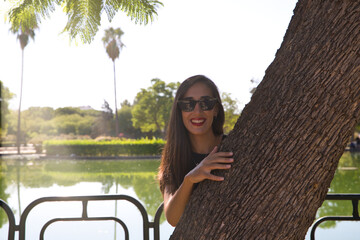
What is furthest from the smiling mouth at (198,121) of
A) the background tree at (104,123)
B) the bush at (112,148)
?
the background tree at (104,123)

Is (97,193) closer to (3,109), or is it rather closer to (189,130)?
(189,130)

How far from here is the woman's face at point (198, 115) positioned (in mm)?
1934

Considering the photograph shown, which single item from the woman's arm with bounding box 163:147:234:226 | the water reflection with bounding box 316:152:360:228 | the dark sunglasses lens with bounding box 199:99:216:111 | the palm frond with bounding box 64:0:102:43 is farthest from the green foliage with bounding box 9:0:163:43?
the water reflection with bounding box 316:152:360:228

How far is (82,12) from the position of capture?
3.20 metres

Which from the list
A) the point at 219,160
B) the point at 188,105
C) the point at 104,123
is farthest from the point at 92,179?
the point at 104,123

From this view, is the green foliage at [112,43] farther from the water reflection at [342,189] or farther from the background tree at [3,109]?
the water reflection at [342,189]

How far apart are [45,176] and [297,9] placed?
1378cm

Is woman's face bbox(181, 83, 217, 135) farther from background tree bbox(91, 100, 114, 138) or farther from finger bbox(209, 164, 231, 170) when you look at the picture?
background tree bbox(91, 100, 114, 138)

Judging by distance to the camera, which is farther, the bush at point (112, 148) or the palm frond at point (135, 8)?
the bush at point (112, 148)

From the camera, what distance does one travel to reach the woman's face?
193 cm

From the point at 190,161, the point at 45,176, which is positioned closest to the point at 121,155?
the point at 45,176

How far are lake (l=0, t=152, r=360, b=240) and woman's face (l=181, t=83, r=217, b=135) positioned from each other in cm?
454

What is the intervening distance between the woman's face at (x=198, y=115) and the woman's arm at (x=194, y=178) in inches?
15.9

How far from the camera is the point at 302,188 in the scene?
4.47 ft
